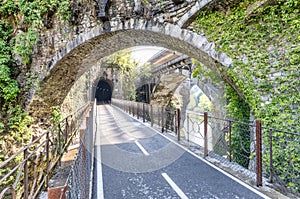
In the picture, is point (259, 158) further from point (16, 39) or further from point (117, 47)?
point (16, 39)

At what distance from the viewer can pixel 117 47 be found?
369 inches

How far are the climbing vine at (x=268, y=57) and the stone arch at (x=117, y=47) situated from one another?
43cm

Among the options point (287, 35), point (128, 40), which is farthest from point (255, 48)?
point (128, 40)

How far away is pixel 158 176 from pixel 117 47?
6.86 m

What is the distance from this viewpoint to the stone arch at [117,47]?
594cm

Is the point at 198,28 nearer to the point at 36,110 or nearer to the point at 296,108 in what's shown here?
the point at 296,108

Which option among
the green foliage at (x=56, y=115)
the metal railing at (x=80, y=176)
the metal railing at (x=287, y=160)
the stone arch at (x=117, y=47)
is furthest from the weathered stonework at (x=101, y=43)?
the metal railing at (x=80, y=176)

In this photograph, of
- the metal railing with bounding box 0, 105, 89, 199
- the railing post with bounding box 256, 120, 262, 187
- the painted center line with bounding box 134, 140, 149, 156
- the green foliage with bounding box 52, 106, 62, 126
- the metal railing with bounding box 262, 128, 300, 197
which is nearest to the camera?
the metal railing with bounding box 0, 105, 89, 199

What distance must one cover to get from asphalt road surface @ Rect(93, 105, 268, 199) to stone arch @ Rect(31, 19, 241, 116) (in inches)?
107

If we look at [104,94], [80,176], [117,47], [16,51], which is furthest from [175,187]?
[104,94]

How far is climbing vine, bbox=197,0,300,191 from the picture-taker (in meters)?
4.50

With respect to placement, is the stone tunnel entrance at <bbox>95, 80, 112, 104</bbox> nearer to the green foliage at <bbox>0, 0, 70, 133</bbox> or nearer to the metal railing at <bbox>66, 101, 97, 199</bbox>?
the green foliage at <bbox>0, 0, 70, 133</bbox>

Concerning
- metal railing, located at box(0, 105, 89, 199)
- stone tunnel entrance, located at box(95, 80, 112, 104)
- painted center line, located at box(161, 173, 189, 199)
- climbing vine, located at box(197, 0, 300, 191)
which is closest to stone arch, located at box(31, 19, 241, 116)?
climbing vine, located at box(197, 0, 300, 191)

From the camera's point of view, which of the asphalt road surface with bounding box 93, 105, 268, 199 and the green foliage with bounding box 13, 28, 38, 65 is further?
the green foliage with bounding box 13, 28, 38, 65
